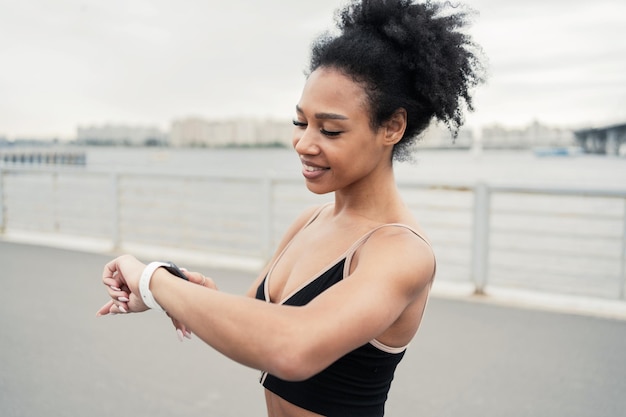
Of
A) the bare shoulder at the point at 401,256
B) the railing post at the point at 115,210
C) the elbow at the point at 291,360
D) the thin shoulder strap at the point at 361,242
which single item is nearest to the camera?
the elbow at the point at 291,360

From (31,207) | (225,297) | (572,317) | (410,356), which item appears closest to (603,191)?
(572,317)

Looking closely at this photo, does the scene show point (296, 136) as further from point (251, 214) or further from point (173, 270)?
point (251, 214)

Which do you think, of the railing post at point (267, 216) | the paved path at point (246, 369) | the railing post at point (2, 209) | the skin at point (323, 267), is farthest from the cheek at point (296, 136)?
the railing post at point (2, 209)

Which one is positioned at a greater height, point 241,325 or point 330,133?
point 330,133

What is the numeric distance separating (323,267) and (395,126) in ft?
0.98

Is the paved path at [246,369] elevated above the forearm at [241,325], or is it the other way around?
the forearm at [241,325]

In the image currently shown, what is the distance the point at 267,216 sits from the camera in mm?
6441

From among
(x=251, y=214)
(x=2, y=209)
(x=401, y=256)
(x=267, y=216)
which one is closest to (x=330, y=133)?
(x=401, y=256)

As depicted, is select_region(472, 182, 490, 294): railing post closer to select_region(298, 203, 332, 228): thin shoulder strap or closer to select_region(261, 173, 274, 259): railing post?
select_region(261, 173, 274, 259): railing post

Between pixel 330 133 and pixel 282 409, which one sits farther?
pixel 282 409

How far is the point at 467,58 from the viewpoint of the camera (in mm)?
1201

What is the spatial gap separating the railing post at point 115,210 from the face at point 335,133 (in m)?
6.66

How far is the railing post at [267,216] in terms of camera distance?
6.34 meters

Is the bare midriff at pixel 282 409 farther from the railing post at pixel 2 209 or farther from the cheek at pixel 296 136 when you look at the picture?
the railing post at pixel 2 209
